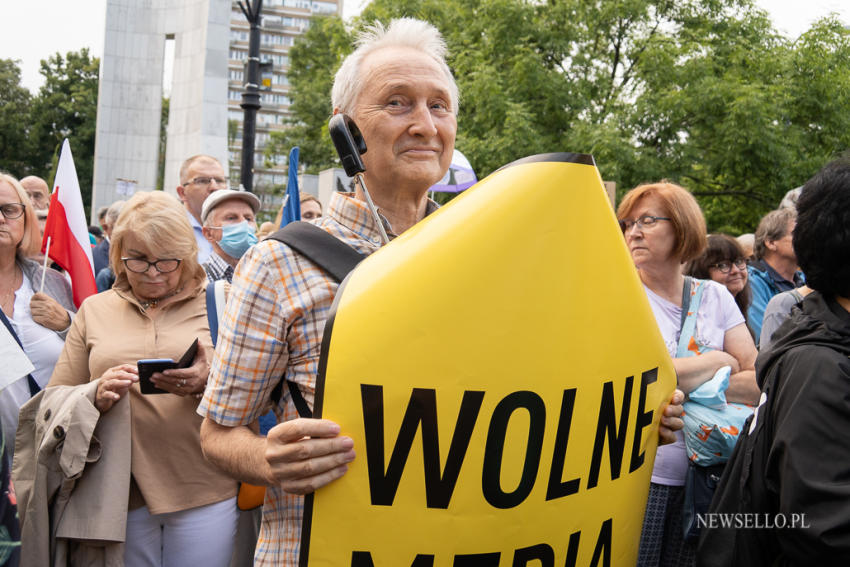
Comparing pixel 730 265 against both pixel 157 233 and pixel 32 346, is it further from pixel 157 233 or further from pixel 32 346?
pixel 32 346

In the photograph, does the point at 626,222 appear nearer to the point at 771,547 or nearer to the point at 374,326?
the point at 771,547

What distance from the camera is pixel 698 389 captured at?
8.95 feet

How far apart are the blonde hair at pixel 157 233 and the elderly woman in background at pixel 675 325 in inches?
75.8

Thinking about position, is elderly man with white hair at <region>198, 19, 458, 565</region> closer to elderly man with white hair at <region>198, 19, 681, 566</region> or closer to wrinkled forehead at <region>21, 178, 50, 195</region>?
elderly man with white hair at <region>198, 19, 681, 566</region>

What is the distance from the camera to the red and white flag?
4137mm

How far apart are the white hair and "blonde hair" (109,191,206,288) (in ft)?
5.24

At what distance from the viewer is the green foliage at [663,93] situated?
513 inches

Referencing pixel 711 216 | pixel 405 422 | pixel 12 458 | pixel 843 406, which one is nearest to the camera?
pixel 405 422

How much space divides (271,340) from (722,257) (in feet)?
12.8

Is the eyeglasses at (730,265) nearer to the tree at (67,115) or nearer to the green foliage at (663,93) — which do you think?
the green foliage at (663,93)

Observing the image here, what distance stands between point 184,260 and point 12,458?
1053 mm

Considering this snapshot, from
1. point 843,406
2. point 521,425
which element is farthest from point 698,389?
point 521,425

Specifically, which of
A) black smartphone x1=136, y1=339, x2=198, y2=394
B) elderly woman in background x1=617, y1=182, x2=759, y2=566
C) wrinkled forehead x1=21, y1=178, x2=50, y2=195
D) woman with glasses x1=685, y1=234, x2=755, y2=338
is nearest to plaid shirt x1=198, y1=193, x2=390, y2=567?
black smartphone x1=136, y1=339, x2=198, y2=394

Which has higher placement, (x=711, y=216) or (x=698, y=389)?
(x=711, y=216)
